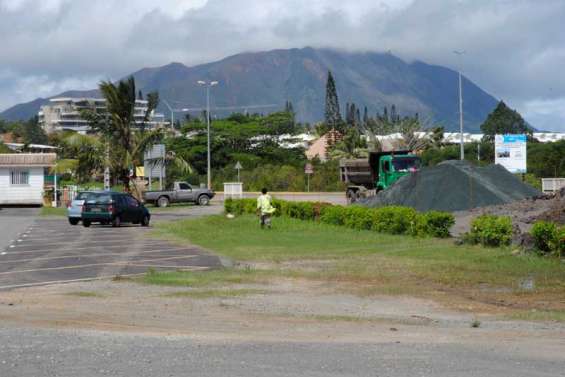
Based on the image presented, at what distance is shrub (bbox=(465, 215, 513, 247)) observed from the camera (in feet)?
71.4

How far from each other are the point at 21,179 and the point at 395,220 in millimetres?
37684

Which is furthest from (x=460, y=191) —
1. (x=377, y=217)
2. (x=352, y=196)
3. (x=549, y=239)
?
(x=549, y=239)

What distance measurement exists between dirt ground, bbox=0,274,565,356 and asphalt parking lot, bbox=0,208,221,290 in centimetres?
217

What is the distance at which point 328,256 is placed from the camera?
21.2 meters

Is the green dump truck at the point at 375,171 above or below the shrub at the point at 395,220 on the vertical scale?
above

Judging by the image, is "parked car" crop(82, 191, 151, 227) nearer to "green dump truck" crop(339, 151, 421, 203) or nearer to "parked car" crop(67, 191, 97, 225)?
"parked car" crop(67, 191, 97, 225)

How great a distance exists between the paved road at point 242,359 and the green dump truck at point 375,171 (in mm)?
34636

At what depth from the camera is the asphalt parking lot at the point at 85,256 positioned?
58.2 ft

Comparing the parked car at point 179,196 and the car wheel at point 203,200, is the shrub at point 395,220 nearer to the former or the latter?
the parked car at point 179,196

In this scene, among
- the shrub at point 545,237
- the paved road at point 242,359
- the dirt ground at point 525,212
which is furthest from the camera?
the dirt ground at point 525,212

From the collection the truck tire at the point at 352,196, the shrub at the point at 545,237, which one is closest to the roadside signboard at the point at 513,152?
the truck tire at the point at 352,196

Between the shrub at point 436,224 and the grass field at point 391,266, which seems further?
the shrub at point 436,224

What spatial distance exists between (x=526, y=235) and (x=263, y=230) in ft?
38.1

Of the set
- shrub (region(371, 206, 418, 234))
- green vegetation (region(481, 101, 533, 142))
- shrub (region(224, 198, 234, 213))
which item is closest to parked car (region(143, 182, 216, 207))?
shrub (region(224, 198, 234, 213))
